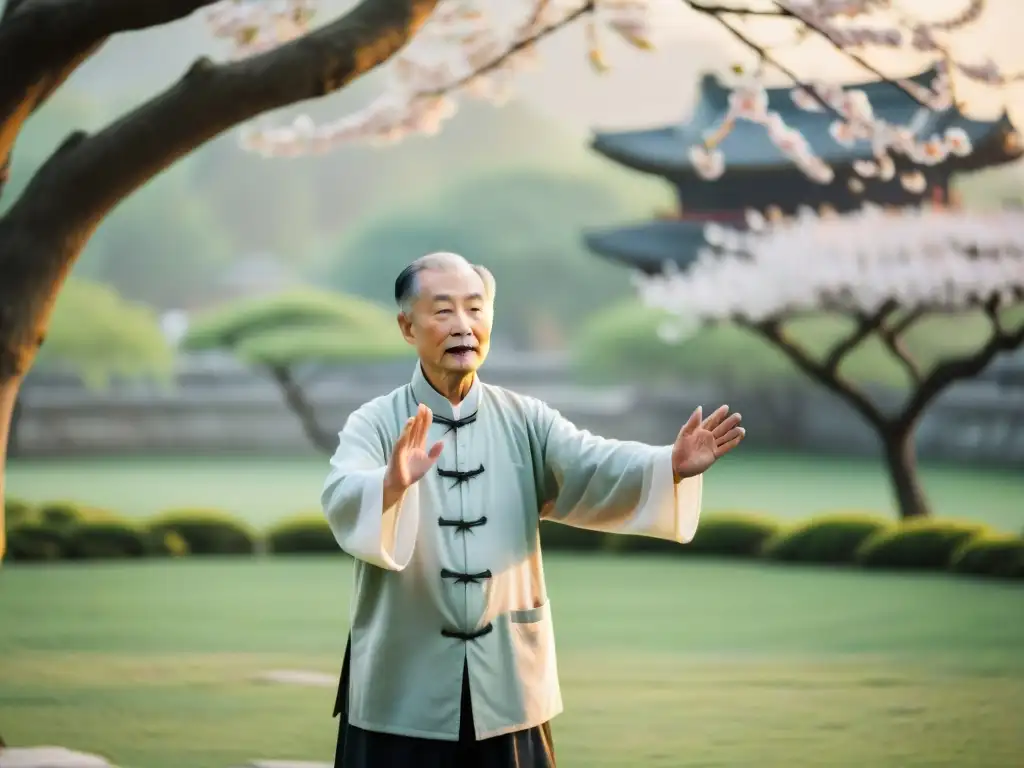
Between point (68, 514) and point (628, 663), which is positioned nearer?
point (628, 663)

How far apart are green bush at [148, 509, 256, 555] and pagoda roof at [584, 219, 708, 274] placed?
4029 millimetres

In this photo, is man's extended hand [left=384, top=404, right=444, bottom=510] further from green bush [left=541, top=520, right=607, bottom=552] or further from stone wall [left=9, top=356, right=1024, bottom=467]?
stone wall [left=9, top=356, right=1024, bottom=467]

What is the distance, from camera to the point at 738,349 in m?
14.0

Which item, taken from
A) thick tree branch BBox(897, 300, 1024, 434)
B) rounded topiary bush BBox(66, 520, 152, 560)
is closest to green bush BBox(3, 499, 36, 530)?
rounded topiary bush BBox(66, 520, 152, 560)

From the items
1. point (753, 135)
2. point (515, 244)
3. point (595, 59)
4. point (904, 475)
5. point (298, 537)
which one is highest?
point (515, 244)

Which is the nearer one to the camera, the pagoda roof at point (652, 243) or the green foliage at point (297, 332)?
the pagoda roof at point (652, 243)

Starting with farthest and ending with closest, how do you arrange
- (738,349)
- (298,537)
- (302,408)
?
(738,349)
(302,408)
(298,537)

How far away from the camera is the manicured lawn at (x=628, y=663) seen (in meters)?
3.70

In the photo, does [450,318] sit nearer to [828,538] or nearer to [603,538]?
[828,538]

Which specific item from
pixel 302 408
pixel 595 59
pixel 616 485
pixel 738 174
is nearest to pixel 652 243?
pixel 738 174

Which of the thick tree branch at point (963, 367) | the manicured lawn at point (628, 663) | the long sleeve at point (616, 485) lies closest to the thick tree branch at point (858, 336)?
the thick tree branch at point (963, 367)

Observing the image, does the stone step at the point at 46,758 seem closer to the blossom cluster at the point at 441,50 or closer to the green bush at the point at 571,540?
the blossom cluster at the point at 441,50

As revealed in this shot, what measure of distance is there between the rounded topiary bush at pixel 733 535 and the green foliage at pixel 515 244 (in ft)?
33.5

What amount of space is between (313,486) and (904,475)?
5.90 metres
